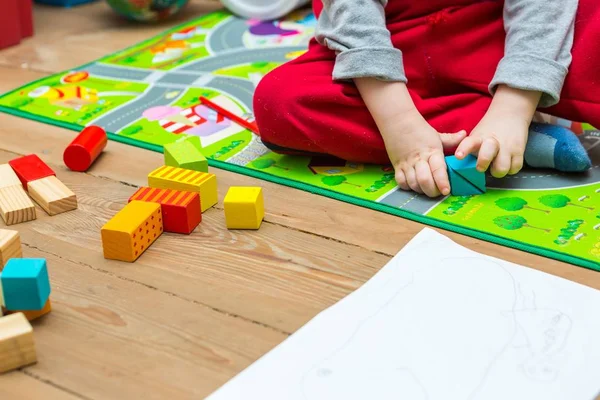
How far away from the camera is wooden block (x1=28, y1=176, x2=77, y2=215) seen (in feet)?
2.84

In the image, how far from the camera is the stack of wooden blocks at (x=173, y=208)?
0.77 metres

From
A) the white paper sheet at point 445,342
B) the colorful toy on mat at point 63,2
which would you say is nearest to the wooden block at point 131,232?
the white paper sheet at point 445,342

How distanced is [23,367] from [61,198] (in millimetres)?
282

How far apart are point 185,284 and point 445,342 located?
26 cm

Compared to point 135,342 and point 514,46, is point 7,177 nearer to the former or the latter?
point 135,342

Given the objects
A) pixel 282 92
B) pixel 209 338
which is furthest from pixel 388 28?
pixel 209 338

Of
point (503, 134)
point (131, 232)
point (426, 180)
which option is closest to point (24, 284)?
point (131, 232)

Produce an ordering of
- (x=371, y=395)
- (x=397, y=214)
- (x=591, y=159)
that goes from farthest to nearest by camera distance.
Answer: (x=591, y=159)
(x=397, y=214)
(x=371, y=395)

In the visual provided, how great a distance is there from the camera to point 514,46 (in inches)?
37.3

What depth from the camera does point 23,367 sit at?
63 centimetres

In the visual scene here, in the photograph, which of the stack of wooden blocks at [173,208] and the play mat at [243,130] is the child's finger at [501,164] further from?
the stack of wooden blocks at [173,208]

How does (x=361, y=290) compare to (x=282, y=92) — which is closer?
(x=361, y=290)

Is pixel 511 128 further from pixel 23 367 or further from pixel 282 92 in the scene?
pixel 23 367

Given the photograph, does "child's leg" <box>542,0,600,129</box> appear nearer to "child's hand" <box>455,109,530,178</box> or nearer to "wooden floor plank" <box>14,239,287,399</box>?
"child's hand" <box>455,109,530,178</box>
